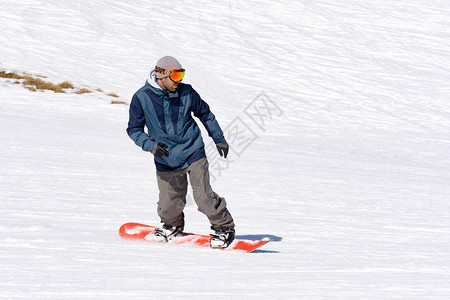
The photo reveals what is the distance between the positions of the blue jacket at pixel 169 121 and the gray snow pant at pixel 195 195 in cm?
9

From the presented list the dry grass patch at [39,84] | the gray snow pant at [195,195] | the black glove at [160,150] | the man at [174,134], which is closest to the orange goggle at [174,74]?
the man at [174,134]

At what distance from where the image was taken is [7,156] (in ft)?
29.5

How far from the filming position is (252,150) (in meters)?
12.9

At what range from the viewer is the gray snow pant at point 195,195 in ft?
16.8

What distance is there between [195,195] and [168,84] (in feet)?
3.17

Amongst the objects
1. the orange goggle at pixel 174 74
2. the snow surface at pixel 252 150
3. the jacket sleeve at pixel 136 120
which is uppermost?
the orange goggle at pixel 174 74

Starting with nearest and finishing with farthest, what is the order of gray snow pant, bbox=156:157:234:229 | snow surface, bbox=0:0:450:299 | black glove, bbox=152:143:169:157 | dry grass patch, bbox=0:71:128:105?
snow surface, bbox=0:0:450:299, black glove, bbox=152:143:169:157, gray snow pant, bbox=156:157:234:229, dry grass patch, bbox=0:71:128:105

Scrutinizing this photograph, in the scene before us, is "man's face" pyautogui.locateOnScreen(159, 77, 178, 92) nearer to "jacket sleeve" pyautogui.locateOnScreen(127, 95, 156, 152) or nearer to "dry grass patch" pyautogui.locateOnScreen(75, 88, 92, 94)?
"jacket sleeve" pyautogui.locateOnScreen(127, 95, 156, 152)

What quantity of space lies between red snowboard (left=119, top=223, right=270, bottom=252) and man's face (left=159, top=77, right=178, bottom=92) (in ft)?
4.55

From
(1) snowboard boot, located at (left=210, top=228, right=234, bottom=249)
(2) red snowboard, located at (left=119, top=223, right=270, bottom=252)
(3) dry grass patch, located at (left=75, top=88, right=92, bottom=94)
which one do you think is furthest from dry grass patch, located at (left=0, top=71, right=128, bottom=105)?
(1) snowboard boot, located at (left=210, top=228, right=234, bottom=249)

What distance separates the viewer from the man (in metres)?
4.92

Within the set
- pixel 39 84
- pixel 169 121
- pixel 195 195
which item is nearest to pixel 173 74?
pixel 169 121

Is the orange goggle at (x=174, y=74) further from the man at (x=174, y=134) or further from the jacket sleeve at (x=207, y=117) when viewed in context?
the jacket sleeve at (x=207, y=117)

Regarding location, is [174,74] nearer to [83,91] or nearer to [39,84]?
[83,91]
